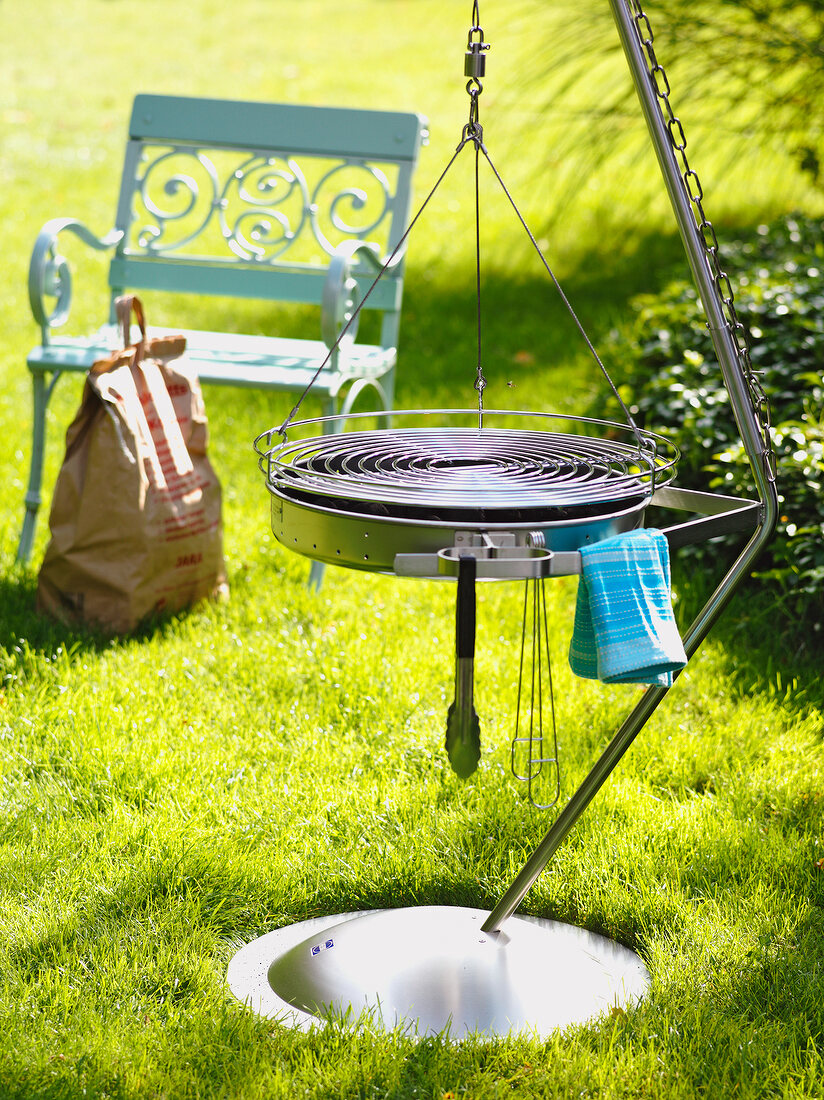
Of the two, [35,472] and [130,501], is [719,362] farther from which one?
[35,472]

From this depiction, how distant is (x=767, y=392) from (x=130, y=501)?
82.5 inches

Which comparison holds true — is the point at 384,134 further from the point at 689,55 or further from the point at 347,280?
the point at 689,55

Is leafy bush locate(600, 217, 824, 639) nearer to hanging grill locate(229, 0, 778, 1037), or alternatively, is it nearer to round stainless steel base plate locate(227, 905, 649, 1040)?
hanging grill locate(229, 0, 778, 1037)

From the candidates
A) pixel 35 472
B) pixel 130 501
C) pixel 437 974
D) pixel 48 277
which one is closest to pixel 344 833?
pixel 437 974

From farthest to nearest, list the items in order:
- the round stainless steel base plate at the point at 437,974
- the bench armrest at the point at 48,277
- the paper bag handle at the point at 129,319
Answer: the bench armrest at the point at 48,277 < the paper bag handle at the point at 129,319 < the round stainless steel base plate at the point at 437,974

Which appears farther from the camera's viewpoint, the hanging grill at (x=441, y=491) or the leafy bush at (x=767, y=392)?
the leafy bush at (x=767, y=392)

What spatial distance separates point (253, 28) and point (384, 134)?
12.9m

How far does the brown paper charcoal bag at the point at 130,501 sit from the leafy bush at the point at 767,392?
1474 millimetres

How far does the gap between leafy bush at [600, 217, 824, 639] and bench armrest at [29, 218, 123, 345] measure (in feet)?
6.35

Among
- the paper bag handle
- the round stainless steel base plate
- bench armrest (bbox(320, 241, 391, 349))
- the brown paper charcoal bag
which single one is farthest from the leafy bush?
the paper bag handle

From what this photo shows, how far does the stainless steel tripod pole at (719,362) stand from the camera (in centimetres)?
189

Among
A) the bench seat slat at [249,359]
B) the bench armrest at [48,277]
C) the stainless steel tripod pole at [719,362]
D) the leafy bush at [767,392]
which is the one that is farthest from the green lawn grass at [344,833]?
the bench armrest at [48,277]

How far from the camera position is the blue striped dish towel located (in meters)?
1.67

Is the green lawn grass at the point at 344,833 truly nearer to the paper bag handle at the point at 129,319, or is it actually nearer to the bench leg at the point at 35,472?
the bench leg at the point at 35,472
